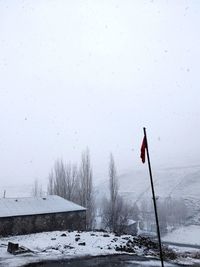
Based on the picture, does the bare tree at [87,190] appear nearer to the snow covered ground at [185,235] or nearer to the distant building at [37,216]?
the distant building at [37,216]

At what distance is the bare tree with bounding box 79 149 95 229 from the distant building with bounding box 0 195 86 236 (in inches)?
285

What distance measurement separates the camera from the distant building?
30266mm

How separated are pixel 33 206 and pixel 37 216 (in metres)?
2.17

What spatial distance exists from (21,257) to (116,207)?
27.5m

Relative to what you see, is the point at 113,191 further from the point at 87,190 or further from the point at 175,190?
the point at 175,190

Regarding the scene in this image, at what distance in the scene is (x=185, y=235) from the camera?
69750mm

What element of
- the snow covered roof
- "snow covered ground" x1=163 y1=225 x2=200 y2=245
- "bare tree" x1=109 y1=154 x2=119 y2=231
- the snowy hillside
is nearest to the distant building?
the snow covered roof

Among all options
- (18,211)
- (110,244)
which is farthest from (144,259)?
(18,211)

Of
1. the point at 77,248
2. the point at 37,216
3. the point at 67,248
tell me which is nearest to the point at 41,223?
the point at 37,216

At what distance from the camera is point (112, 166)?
50.4 m

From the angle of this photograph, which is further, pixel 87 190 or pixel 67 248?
pixel 87 190

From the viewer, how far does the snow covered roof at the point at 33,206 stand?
1242 inches

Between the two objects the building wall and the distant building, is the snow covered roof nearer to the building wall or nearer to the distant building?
the distant building

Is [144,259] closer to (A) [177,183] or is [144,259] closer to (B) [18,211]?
(B) [18,211]
